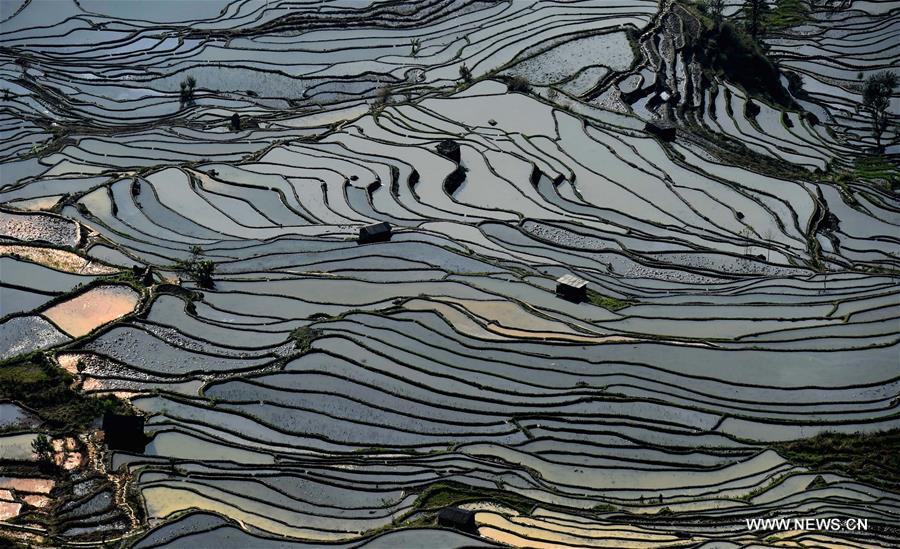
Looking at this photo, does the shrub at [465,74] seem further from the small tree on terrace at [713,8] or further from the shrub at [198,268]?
the shrub at [198,268]

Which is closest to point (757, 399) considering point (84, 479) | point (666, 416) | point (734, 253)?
point (666, 416)

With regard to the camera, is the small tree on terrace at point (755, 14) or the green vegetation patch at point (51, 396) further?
the small tree on terrace at point (755, 14)

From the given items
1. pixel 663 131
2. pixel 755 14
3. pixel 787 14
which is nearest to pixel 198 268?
pixel 663 131

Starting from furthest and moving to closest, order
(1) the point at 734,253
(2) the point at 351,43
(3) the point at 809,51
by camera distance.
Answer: (3) the point at 809,51 → (2) the point at 351,43 → (1) the point at 734,253

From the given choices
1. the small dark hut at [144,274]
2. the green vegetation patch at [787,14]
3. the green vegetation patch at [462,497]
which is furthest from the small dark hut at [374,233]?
the green vegetation patch at [787,14]

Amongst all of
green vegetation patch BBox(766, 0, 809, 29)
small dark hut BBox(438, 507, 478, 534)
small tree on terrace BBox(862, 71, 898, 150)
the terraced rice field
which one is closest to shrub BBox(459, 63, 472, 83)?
the terraced rice field

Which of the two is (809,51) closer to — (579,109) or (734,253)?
(579,109)
